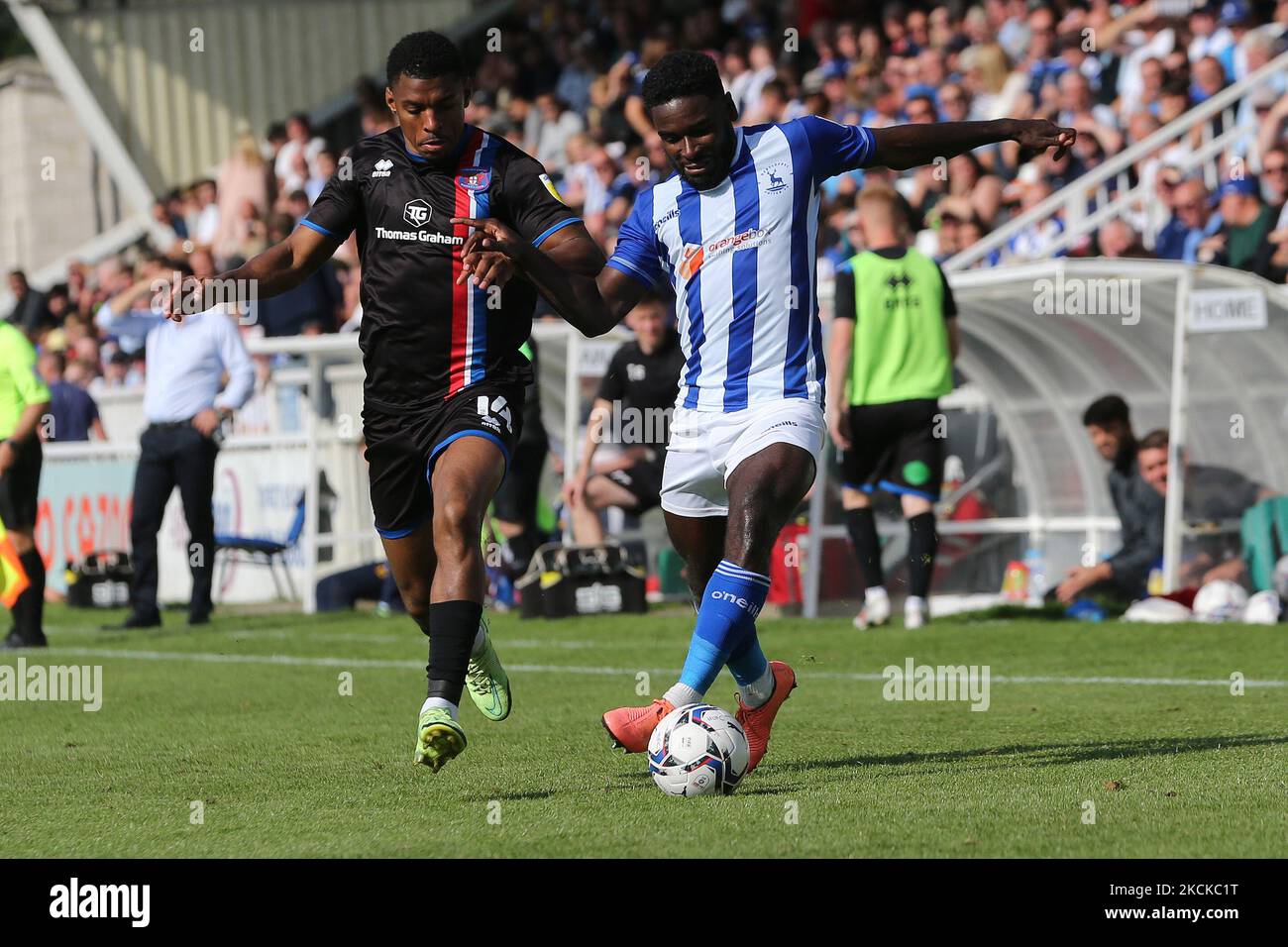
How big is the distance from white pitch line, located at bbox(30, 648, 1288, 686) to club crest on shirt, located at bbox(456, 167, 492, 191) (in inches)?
145

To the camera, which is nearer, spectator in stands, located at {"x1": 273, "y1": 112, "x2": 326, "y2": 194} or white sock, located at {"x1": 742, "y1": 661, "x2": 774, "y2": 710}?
white sock, located at {"x1": 742, "y1": 661, "x2": 774, "y2": 710}

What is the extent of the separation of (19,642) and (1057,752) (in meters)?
7.74

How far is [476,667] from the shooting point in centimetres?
690

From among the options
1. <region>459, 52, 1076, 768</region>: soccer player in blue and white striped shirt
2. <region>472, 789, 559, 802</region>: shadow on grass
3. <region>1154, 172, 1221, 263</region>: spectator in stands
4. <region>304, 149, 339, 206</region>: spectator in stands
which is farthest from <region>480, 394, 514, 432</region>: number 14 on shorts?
<region>304, 149, 339, 206</region>: spectator in stands

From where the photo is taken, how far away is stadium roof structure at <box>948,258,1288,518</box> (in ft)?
41.3

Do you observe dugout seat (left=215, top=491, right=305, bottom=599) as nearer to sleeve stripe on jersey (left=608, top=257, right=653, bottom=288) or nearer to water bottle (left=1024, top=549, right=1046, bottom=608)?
water bottle (left=1024, top=549, right=1046, bottom=608)

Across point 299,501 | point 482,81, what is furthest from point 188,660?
point 482,81

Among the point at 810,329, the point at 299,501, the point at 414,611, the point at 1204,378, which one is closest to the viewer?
the point at 810,329

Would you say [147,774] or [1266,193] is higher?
[1266,193]

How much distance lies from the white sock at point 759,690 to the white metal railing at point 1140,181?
9561 mm

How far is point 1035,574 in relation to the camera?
14.1 meters

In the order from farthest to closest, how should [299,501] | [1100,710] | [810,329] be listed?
[299,501] < [1100,710] < [810,329]
